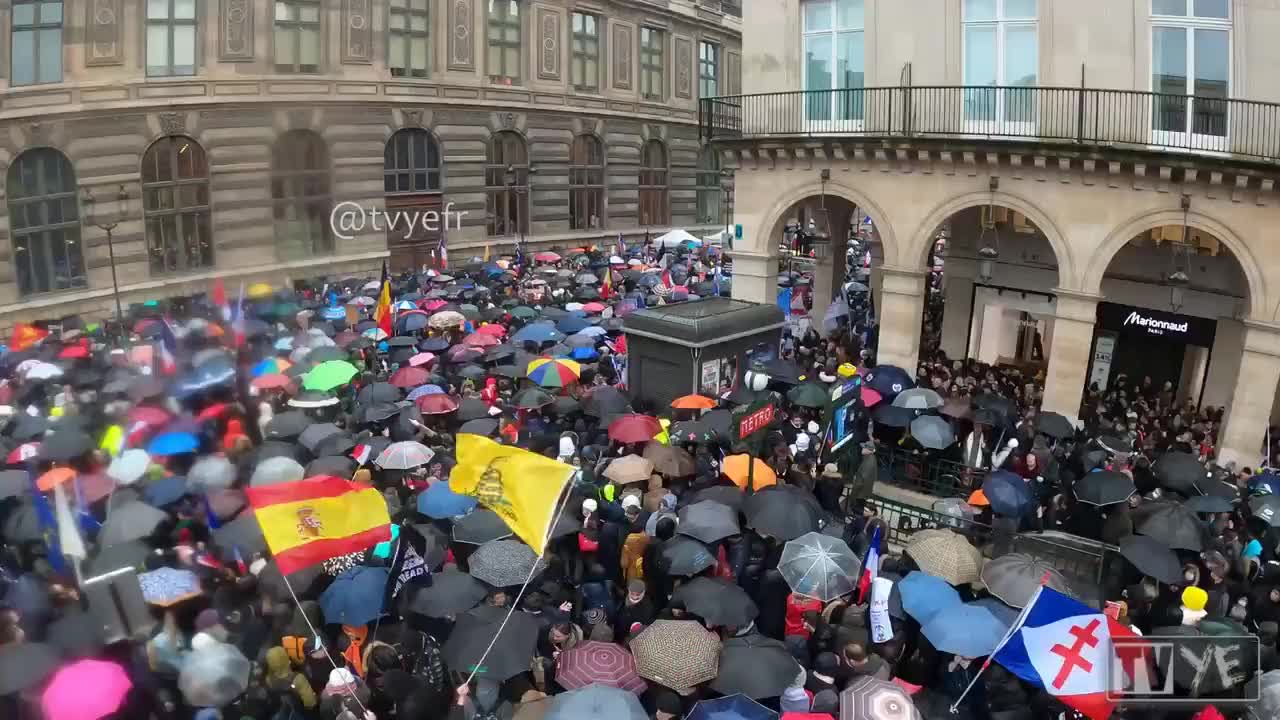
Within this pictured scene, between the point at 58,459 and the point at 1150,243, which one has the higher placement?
the point at 1150,243

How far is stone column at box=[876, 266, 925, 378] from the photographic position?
20891mm

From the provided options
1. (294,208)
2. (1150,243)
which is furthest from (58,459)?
(1150,243)

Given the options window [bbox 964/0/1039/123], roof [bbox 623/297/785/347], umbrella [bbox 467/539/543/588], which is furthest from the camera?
window [bbox 964/0/1039/123]

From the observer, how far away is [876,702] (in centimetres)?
783

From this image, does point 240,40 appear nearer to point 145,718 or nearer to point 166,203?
point 166,203

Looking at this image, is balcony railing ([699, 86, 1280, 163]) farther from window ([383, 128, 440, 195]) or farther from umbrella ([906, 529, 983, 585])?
window ([383, 128, 440, 195])

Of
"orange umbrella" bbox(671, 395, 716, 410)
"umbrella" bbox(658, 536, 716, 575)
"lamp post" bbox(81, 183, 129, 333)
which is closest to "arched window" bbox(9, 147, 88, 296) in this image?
"lamp post" bbox(81, 183, 129, 333)

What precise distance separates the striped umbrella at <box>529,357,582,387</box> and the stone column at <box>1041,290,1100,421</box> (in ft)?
30.7

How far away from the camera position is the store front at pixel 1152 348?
64.6 feet

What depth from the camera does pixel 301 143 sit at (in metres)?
21.3

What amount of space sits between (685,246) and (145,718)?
111 feet

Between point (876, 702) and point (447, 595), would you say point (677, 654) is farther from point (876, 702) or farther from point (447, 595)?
point (447, 595)

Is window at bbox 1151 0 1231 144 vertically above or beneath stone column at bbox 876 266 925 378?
above

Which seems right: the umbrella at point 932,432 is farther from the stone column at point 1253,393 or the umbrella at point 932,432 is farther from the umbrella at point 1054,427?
the stone column at point 1253,393
